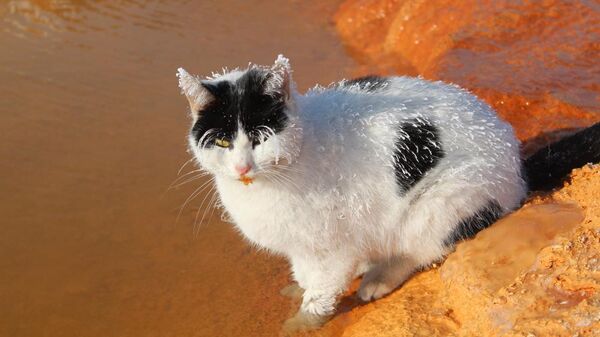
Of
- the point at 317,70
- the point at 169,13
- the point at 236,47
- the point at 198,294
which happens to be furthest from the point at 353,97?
the point at 169,13

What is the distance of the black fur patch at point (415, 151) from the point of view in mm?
3406

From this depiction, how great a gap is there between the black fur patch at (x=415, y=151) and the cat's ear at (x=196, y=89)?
3.63 feet

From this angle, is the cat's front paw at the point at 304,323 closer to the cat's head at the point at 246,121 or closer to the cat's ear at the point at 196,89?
the cat's head at the point at 246,121

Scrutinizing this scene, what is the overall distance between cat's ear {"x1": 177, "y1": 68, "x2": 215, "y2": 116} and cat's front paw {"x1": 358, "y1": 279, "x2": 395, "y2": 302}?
1.71 meters

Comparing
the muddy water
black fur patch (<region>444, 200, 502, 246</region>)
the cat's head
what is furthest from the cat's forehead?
the muddy water

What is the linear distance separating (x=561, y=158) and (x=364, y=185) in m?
1.41

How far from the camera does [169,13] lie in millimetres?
8000

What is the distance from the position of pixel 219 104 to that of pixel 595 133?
2.37 meters

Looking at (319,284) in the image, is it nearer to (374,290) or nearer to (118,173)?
(374,290)

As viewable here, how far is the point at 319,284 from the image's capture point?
146 inches

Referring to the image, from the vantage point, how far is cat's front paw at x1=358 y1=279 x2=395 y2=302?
154 inches

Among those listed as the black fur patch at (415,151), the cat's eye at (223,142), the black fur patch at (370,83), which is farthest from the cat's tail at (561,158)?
the cat's eye at (223,142)

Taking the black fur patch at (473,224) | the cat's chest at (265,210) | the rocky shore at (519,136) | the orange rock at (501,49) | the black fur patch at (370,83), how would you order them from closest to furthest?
the rocky shore at (519,136) → the cat's chest at (265,210) → the black fur patch at (473,224) → the black fur patch at (370,83) → the orange rock at (501,49)

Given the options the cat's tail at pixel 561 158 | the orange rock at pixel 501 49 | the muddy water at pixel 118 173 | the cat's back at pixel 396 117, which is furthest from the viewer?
the orange rock at pixel 501 49
